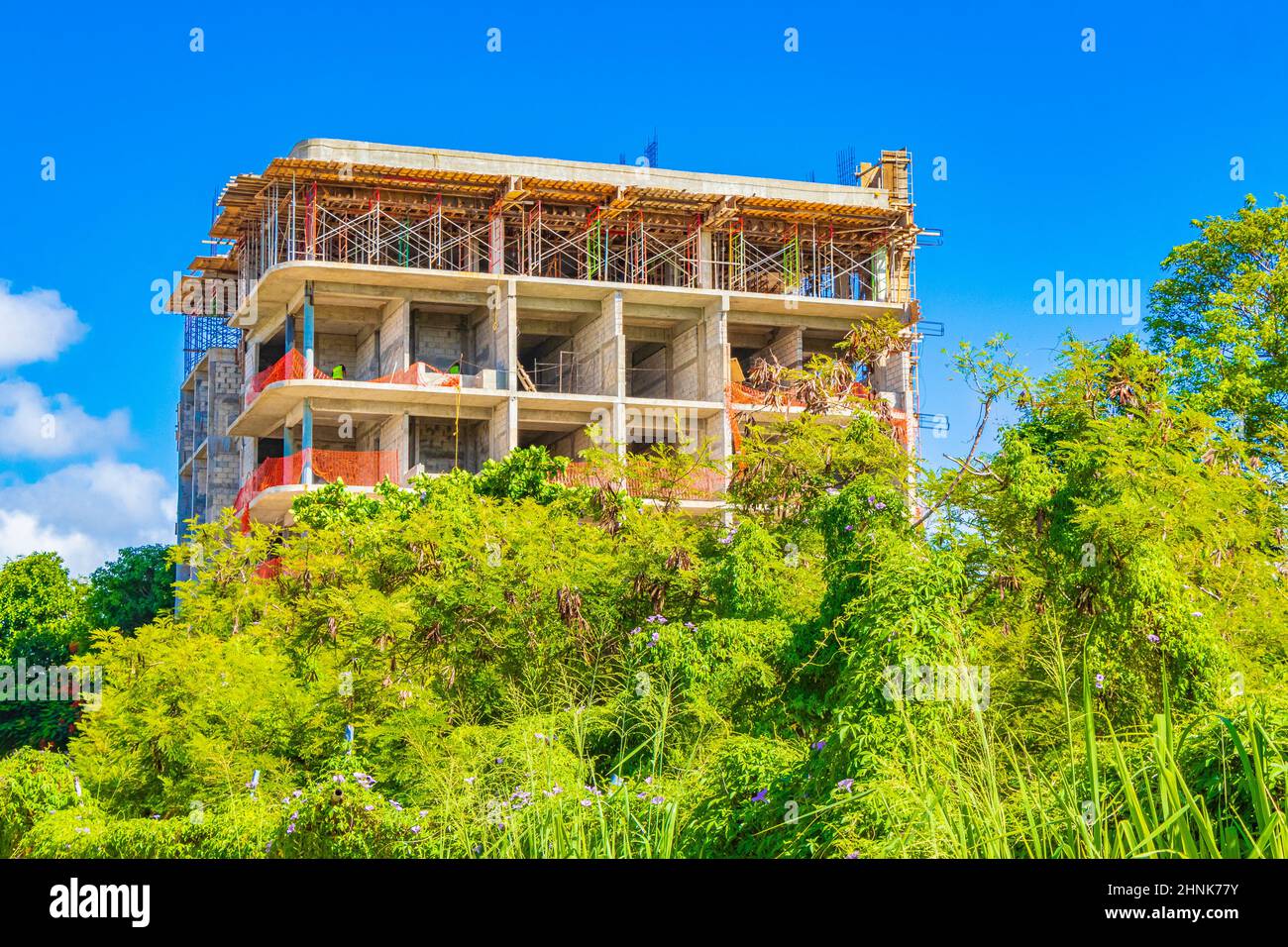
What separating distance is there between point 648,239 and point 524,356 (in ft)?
18.1

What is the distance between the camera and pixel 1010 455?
1590 cm

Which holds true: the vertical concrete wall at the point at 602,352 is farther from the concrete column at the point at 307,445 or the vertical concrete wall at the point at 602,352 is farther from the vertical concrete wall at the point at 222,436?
the vertical concrete wall at the point at 222,436

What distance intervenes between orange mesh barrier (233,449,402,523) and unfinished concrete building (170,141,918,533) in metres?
0.09

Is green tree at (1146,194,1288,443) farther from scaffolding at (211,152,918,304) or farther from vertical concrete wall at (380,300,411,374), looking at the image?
vertical concrete wall at (380,300,411,374)

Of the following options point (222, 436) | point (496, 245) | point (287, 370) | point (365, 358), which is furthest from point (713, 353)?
point (222, 436)

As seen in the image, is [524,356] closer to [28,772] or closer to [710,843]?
[28,772]

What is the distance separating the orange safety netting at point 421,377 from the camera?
4409 centimetres

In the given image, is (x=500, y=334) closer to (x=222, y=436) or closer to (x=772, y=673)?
(x=222, y=436)

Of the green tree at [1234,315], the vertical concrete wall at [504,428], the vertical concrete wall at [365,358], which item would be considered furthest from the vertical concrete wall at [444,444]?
the green tree at [1234,315]

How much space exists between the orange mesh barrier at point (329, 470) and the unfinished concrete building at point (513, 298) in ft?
0.30

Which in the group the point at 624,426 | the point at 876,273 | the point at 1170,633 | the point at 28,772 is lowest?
the point at 28,772

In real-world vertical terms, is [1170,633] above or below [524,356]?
below

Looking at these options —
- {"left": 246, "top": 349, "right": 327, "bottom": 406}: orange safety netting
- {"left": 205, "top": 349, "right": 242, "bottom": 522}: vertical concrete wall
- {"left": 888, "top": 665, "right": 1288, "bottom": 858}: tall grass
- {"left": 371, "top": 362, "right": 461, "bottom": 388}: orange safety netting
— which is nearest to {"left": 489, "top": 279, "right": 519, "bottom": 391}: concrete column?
{"left": 371, "top": 362, "right": 461, "bottom": 388}: orange safety netting
